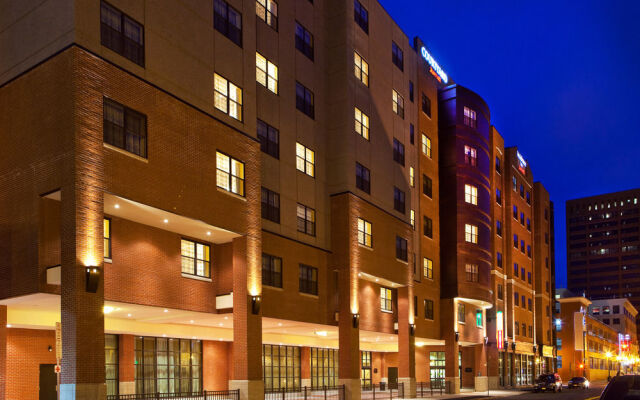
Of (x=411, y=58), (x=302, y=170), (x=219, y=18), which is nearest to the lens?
(x=219, y=18)

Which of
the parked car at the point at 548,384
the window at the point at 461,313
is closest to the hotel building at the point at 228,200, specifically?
the window at the point at 461,313

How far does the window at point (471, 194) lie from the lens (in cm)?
6469

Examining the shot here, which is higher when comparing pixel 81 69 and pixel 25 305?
pixel 81 69

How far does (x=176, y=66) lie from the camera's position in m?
30.4

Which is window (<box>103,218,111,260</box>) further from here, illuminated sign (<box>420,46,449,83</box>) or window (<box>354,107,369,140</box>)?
illuminated sign (<box>420,46,449,83</box>)

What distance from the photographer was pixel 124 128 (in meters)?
27.2

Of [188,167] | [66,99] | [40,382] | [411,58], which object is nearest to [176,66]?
[188,167]

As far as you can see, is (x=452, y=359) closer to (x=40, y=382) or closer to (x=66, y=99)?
(x=40, y=382)

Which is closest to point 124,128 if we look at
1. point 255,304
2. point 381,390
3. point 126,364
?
point 255,304

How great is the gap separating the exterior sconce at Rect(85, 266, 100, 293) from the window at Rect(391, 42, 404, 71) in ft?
116

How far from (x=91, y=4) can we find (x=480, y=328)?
53.0 m

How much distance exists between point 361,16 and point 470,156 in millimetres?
23034

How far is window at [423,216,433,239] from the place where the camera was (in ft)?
194

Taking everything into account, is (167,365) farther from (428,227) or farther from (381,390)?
(381,390)
